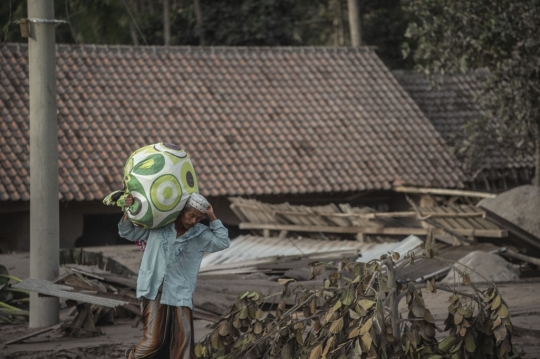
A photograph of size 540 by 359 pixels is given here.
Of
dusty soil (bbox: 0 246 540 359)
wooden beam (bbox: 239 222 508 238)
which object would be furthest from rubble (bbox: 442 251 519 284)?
wooden beam (bbox: 239 222 508 238)

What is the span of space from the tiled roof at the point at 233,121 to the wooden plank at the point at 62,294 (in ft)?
28.0

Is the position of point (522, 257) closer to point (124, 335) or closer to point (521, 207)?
point (521, 207)

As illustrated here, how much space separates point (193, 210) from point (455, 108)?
18.6 meters

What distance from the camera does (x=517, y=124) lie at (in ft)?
62.6

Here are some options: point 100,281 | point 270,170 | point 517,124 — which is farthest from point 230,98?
point 100,281

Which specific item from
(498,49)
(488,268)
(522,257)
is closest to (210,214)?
(488,268)

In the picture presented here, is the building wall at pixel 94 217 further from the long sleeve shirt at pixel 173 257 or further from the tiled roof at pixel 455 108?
the long sleeve shirt at pixel 173 257

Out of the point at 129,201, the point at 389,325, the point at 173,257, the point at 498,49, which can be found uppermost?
the point at 498,49

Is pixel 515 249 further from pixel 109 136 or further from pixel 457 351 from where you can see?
pixel 109 136

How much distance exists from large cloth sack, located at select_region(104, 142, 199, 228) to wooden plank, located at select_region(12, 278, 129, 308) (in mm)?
2627

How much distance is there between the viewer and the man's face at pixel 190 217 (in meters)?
6.66

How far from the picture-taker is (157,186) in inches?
261

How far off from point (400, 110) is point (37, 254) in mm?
14096

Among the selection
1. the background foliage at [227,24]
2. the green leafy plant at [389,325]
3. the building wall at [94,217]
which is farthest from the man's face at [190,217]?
the background foliage at [227,24]
